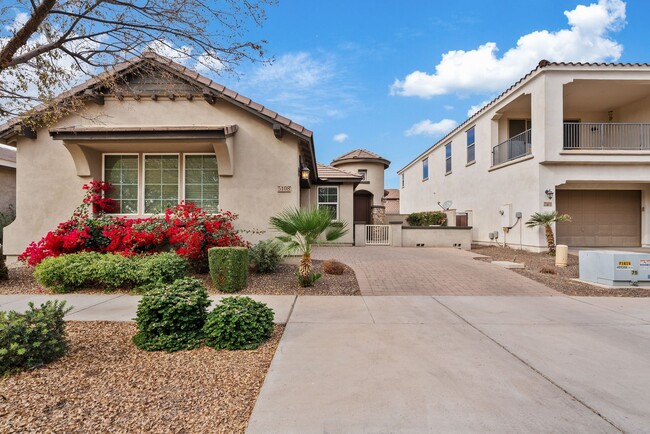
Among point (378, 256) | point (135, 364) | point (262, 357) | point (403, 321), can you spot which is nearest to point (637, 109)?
point (378, 256)

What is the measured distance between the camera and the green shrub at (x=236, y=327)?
12.8 ft

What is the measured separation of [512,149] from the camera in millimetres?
15094

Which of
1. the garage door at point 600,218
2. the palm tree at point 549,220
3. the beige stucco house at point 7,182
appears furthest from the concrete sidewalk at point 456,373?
the beige stucco house at point 7,182

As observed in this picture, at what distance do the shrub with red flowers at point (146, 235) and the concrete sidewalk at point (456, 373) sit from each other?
3.66m

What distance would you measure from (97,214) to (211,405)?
8.61 metres

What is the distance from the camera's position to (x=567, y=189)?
48.0 ft

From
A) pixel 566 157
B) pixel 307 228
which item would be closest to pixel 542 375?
pixel 307 228

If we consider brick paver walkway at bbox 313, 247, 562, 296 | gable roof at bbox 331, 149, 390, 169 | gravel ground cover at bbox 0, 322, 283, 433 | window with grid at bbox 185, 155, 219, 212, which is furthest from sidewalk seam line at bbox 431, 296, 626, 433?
gable roof at bbox 331, 149, 390, 169

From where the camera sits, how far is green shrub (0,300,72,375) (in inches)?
→ 122

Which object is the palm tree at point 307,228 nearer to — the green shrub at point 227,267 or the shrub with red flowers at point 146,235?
the green shrub at point 227,267

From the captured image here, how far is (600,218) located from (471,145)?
7.02 metres

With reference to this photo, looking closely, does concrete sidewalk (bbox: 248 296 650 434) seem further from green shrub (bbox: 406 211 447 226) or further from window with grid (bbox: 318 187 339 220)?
green shrub (bbox: 406 211 447 226)

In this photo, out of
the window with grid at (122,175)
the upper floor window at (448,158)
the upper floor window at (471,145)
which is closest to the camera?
the window with grid at (122,175)

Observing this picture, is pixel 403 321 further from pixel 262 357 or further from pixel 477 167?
pixel 477 167
